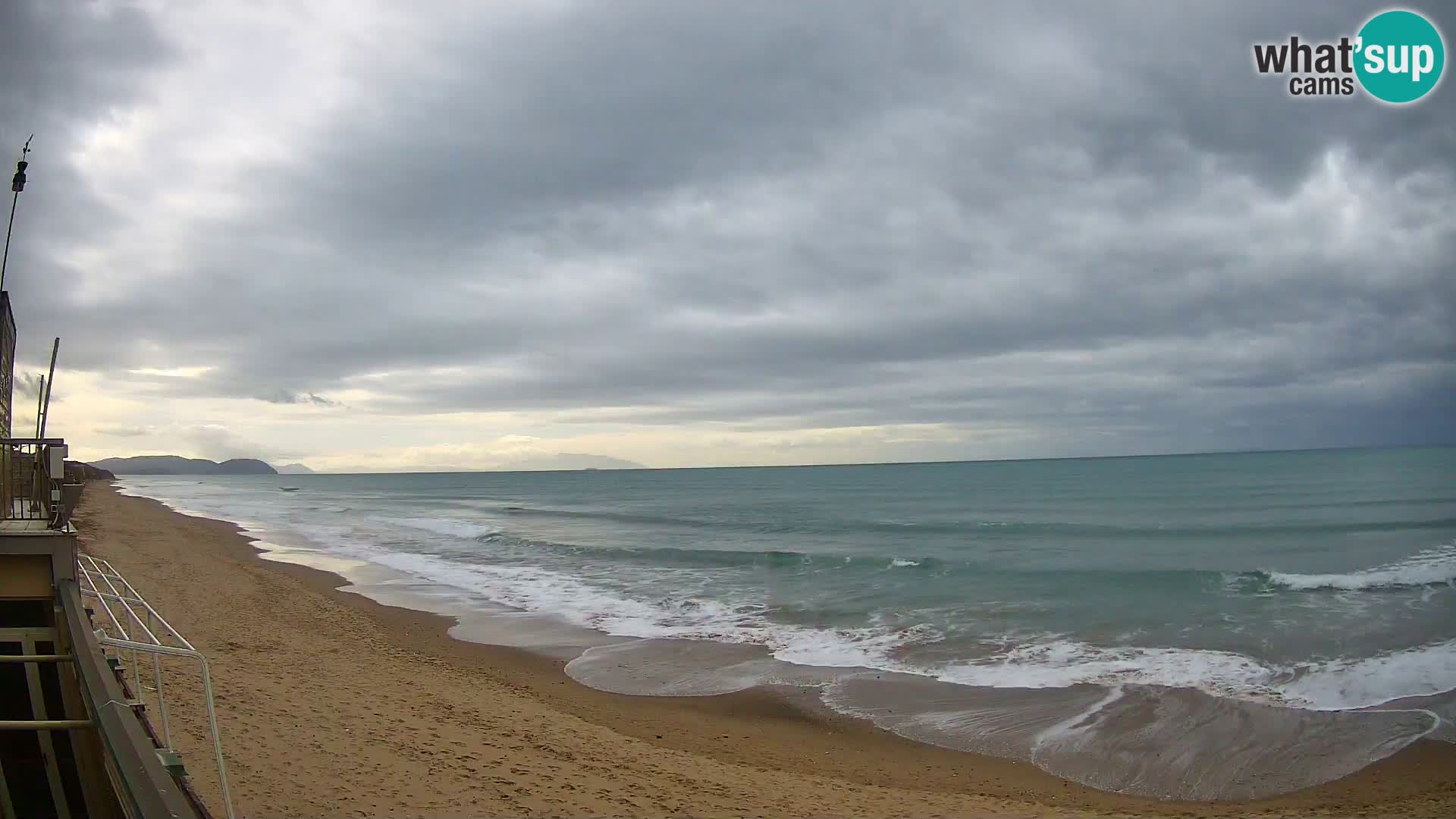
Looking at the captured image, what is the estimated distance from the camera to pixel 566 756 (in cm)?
868

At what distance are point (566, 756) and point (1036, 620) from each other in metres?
11.6

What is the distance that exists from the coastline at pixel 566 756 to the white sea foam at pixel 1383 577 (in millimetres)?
12508

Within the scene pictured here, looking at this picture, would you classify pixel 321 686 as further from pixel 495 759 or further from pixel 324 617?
pixel 324 617

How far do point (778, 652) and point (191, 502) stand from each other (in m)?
73.0

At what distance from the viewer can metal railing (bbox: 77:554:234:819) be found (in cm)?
507

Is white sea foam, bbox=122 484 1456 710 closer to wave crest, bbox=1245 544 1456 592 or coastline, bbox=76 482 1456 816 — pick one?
wave crest, bbox=1245 544 1456 592

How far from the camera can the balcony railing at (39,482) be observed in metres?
8.79

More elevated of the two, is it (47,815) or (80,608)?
(80,608)

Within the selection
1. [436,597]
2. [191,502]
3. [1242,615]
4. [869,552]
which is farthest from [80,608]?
[191,502]

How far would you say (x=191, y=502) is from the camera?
6994cm

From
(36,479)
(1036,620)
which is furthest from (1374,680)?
(36,479)

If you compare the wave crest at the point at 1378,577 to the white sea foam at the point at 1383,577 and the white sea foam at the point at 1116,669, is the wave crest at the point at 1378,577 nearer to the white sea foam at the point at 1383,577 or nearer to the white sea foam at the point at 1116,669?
the white sea foam at the point at 1383,577

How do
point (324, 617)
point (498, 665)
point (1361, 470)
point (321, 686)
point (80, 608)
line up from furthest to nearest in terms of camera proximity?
point (1361, 470)
point (324, 617)
point (498, 665)
point (321, 686)
point (80, 608)

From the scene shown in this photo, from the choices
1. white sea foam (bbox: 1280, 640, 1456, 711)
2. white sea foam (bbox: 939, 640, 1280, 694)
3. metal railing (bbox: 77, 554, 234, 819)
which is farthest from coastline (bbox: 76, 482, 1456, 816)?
white sea foam (bbox: 939, 640, 1280, 694)
